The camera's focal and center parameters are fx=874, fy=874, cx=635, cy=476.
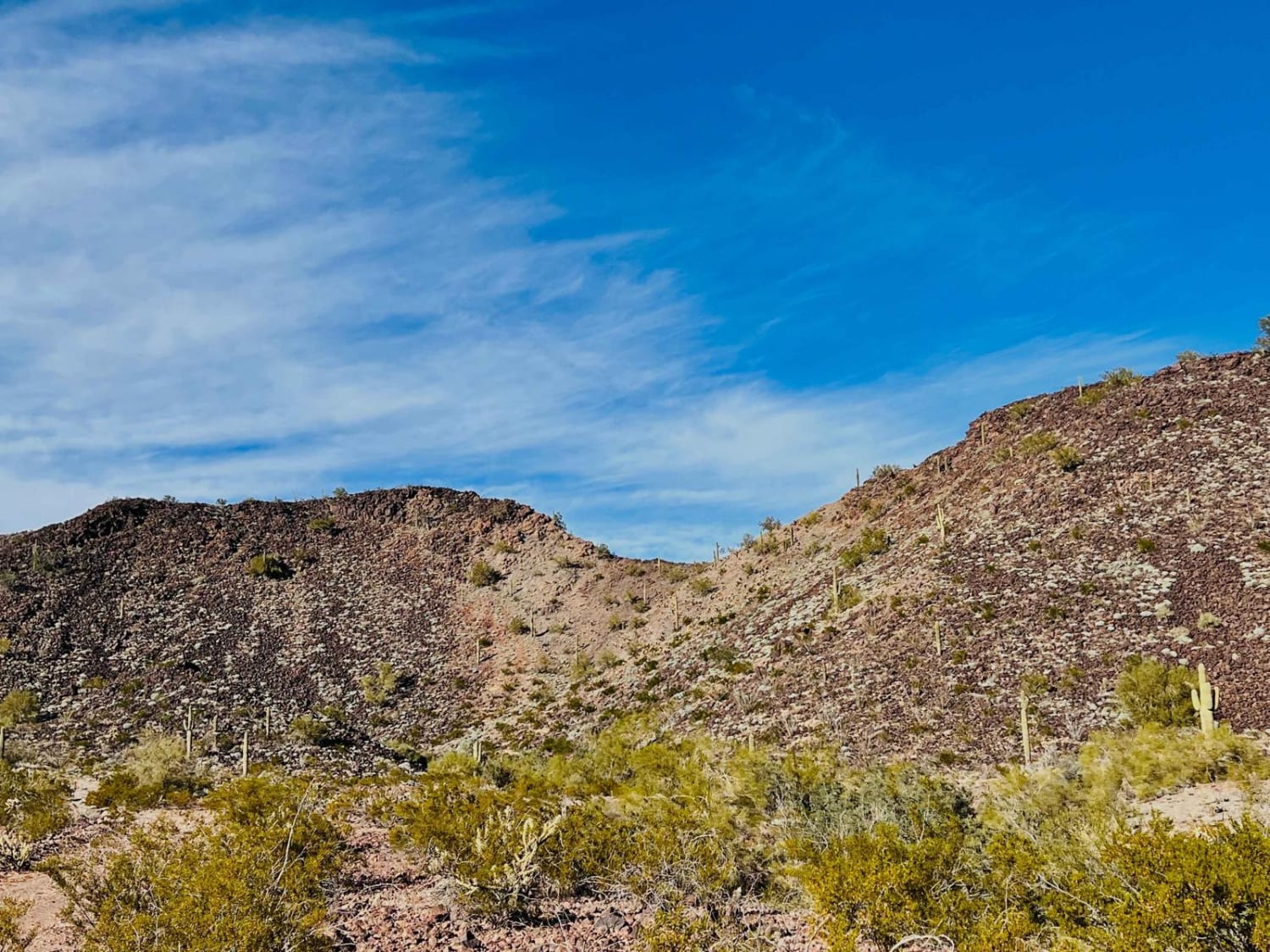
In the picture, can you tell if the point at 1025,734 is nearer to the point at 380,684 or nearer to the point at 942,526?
the point at 942,526

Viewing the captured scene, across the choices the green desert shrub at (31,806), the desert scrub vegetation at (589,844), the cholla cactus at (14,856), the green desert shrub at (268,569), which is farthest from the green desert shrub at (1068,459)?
the green desert shrub at (268,569)

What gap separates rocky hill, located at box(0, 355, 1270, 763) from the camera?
27250mm

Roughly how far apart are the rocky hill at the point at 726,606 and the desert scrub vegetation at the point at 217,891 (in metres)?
17.0

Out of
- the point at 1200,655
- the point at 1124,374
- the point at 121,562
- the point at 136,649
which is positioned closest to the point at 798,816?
the point at 1200,655

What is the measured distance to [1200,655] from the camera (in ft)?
80.8

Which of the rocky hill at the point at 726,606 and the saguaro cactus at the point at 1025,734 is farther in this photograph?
the rocky hill at the point at 726,606

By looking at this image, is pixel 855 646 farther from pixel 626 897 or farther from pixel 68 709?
pixel 68 709

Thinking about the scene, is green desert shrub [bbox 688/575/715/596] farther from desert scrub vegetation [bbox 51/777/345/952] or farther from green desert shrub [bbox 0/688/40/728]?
desert scrub vegetation [bbox 51/777/345/952]

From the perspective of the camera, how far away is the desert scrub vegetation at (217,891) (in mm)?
7559

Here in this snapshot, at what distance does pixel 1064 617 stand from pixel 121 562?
52.4m

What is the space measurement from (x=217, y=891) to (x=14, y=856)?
8.74 meters

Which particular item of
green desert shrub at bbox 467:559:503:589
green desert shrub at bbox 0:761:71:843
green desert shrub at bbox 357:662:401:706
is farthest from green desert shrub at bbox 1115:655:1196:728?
green desert shrub at bbox 467:559:503:589

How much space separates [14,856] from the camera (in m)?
13.9

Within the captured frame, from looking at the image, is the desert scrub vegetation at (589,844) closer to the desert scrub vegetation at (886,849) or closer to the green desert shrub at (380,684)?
the desert scrub vegetation at (886,849)
